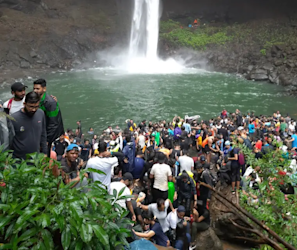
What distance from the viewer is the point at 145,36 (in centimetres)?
4878

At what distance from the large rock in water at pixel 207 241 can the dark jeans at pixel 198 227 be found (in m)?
0.07

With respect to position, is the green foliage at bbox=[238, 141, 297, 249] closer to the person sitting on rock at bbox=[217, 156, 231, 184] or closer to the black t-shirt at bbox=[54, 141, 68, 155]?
the person sitting on rock at bbox=[217, 156, 231, 184]

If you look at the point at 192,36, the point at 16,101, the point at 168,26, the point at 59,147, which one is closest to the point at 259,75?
the point at 192,36

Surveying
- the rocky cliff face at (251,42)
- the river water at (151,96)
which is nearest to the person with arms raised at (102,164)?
the river water at (151,96)

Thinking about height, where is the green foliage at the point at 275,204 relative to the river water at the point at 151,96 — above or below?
above

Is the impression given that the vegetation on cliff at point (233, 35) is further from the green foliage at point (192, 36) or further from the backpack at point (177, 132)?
the backpack at point (177, 132)

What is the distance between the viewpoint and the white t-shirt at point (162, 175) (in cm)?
583

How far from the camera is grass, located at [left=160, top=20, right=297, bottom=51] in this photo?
43.1 m

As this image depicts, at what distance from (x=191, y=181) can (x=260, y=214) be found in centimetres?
335

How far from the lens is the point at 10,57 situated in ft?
117

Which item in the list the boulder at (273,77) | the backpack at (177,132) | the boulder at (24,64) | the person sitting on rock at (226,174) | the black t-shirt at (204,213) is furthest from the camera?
the boulder at (24,64)

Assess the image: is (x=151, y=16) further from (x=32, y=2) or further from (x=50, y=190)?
(x=50, y=190)

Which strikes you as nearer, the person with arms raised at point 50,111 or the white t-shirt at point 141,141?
the person with arms raised at point 50,111

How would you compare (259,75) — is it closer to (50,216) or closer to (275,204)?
(275,204)
